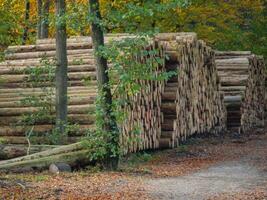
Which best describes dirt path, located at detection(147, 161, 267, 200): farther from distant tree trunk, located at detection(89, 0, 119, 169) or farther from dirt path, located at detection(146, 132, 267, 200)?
distant tree trunk, located at detection(89, 0, 119, 169)

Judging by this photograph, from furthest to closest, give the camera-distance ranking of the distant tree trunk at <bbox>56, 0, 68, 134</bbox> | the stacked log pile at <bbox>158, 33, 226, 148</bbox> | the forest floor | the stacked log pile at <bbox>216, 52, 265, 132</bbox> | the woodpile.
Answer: the stacked log pile at <bbox>216, 52, 265, 132</bbox>
the stacked log pile at <bbox>158, 33, 226, 148</bbox>
the woodpile
the distant tree trunk at <bbox>56, 0, 68, 134</bbox>
the forest floor

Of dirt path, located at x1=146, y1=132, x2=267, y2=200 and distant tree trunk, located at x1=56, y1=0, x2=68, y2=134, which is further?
distant tree trunk, located at x1=56, y1=0, x2=68, y2=134

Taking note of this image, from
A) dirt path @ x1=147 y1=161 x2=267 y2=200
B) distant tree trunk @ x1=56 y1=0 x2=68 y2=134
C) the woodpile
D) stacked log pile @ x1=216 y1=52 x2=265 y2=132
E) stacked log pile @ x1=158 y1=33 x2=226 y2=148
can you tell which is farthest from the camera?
stacked log pile @ x1=216 y1=52 x2=265 y2=132

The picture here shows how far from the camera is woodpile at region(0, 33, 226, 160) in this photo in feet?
55.2

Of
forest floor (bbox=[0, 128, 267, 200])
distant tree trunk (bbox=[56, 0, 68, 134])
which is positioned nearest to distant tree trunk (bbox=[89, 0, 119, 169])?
forest floor (bbox=[0, 128, 267, 200])

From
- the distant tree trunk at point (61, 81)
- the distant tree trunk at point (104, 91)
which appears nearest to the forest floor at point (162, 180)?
the distant tree trunk at point (104, 91)

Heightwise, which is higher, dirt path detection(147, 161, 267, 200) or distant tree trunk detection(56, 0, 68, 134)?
distant tree trunk detection(56, 0, 68, 134)

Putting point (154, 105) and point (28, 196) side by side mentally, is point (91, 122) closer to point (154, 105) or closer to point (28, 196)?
point (154, 105)

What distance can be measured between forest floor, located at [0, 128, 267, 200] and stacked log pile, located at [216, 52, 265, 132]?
303 inches

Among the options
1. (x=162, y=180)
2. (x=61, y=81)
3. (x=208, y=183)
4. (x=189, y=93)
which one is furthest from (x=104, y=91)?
(x=189, y=93)

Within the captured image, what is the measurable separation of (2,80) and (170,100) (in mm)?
5212

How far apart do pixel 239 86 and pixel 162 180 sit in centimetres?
1525

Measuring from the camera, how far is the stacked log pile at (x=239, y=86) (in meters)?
27.0

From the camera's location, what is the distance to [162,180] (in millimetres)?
12617
